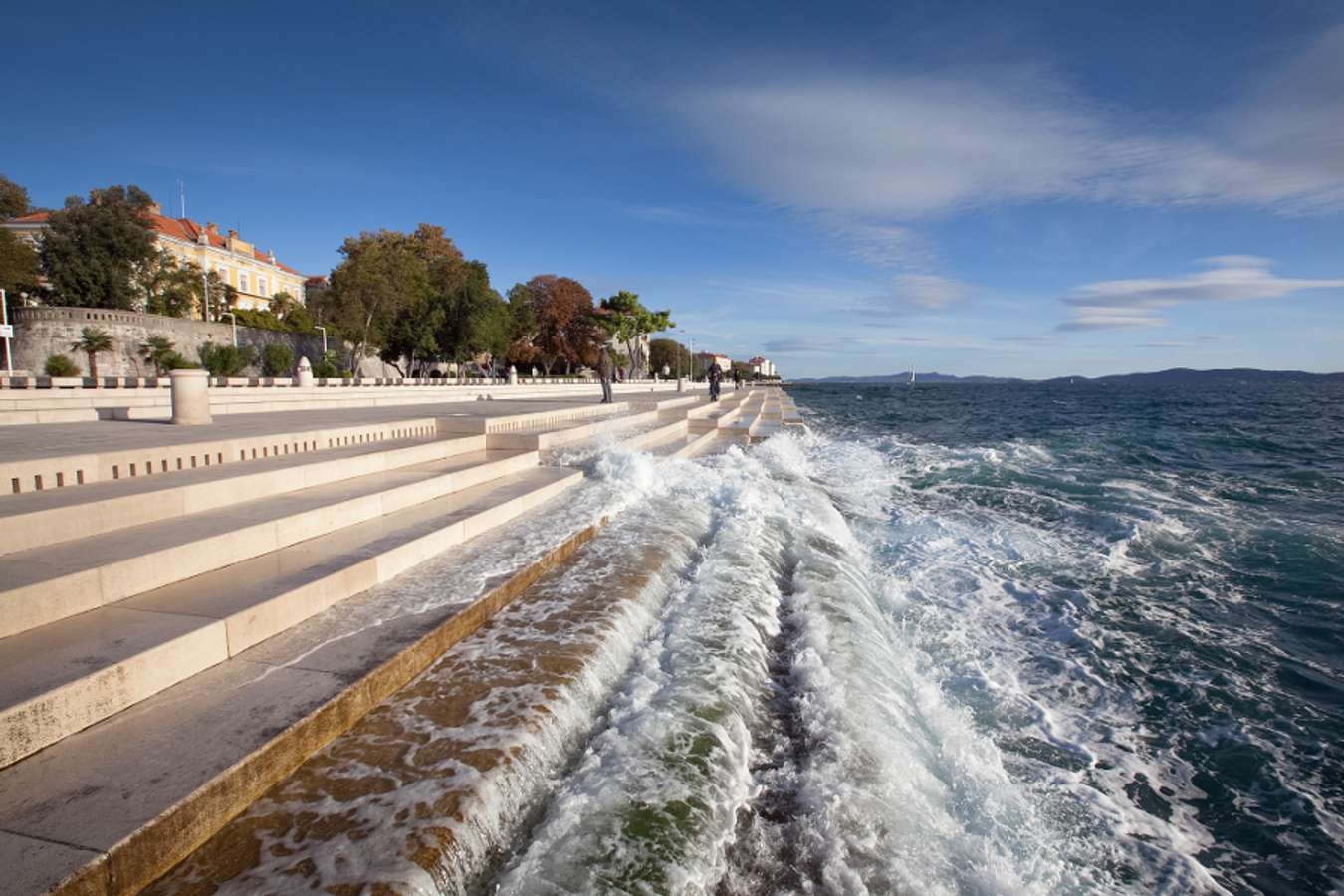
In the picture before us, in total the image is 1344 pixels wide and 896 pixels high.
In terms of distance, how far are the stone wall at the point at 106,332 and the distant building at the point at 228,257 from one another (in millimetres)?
19323

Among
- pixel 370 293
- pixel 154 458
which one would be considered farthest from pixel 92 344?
pixel 154 458

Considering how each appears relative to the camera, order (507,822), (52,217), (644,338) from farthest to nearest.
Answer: (644,338)
(52,217)
(507,822)

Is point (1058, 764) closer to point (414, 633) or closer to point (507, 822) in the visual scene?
point (507, 822)

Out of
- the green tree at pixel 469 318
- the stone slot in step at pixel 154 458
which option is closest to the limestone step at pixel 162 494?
the stone slot in step at pixel 154 458

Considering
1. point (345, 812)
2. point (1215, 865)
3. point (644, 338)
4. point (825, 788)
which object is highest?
point (644, 338)

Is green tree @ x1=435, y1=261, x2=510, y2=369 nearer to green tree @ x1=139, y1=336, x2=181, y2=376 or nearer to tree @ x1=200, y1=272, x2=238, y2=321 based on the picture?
green tree @ x1=139, y1=336, x2=181, y2=376

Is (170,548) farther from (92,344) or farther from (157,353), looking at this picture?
(92,344)

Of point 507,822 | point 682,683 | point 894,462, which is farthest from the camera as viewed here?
point 894,462

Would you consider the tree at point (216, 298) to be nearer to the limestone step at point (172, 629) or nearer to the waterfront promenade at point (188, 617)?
the waterfront promenade at point (188, 617)

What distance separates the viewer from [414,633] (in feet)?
11.6

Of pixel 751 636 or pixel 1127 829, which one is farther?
pixel 751 636

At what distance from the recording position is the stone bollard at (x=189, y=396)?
25.3 feet

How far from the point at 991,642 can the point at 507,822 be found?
466cm

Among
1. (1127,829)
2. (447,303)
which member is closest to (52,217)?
(447,303)
